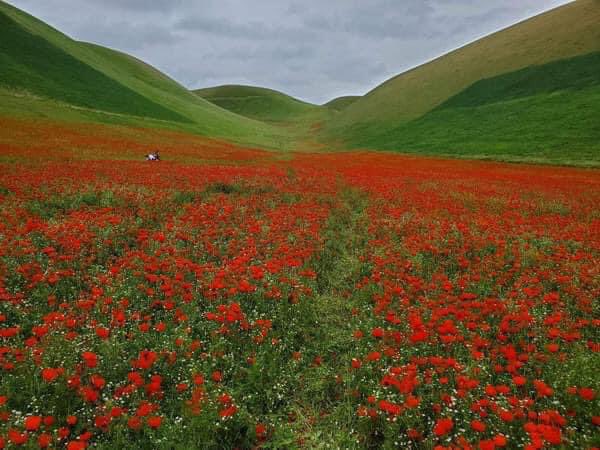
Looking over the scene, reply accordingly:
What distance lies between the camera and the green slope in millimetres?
39272

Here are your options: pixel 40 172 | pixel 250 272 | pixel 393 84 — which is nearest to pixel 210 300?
pixel 250 272

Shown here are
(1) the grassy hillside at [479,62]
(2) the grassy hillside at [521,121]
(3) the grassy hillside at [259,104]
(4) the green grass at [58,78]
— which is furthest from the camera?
(3) the grassy hillside at [259,104]

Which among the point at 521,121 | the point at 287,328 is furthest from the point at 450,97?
the point at 287,328

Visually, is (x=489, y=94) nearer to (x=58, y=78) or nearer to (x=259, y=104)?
(x=58, y=78)

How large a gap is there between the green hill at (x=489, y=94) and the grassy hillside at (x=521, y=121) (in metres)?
0.15

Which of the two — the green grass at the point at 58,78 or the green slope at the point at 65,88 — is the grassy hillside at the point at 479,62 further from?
the green grass at the point at 58,78

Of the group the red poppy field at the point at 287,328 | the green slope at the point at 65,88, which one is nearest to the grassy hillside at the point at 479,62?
the green slope at the point at 65,88

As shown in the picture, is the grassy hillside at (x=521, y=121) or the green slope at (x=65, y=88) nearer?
the grassy hillside at (x=521, y=121)

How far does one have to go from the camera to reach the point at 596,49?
5038cm

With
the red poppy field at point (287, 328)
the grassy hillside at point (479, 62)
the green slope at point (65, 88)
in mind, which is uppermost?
the grassy hillside at point (479, 62)

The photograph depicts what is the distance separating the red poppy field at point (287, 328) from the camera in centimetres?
350

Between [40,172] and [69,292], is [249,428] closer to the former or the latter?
[69,292]

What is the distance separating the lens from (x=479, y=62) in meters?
70.8

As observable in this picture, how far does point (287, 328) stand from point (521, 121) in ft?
167
